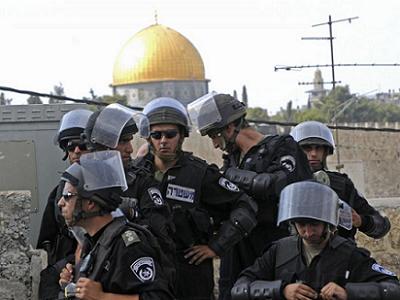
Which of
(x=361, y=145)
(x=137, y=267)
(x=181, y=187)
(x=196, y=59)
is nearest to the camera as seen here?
(x=137, y=267)

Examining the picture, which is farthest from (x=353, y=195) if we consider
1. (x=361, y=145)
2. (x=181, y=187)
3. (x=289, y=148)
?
(x=361, y=145)

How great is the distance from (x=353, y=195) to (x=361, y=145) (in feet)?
131

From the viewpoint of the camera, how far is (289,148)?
210 inches

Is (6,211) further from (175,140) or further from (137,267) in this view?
(137,267)

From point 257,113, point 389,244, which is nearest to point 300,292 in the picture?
point 389,244

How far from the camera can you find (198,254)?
505 cm

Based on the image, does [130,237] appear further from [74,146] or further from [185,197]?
[74,146]

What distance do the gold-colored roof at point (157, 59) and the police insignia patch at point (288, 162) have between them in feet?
232

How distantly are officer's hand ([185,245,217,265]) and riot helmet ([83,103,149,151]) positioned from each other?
2.22 feet

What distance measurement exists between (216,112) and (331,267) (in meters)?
1.37

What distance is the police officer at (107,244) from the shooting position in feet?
11.8

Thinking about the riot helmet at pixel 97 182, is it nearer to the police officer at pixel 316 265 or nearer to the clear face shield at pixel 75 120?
the police officer at pixel 316 265

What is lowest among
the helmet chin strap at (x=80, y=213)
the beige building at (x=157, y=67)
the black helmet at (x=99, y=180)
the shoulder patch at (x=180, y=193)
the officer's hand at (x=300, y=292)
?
the officer's hand at (x=300, y=292)

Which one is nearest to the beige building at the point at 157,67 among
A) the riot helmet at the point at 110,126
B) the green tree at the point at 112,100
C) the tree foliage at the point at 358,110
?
the tree foliage at the point at 358,110
